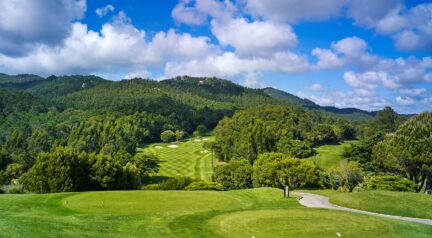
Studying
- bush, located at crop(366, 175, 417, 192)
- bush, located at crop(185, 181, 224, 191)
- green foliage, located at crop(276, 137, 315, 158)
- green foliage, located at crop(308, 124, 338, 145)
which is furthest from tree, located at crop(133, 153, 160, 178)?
green foliage, located at crop(308, 124, 338, 145)

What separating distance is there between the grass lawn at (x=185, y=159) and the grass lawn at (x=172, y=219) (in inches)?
2805

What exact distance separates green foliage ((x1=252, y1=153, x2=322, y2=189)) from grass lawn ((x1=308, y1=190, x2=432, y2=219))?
29.4 metres

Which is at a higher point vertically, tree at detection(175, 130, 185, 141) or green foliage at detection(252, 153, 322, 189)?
tree at detection(175, 130, 185, 141)

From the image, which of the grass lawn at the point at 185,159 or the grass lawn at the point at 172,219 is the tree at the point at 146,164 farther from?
the grass lawn at the point at 172,219

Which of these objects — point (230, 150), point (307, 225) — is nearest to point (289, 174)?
point (307, 225)

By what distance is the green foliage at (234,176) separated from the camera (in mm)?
76812

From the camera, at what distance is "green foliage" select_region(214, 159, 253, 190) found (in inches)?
3024

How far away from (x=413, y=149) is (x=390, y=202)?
2598cm

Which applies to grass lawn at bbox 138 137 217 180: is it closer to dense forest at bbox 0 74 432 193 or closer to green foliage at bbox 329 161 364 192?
dense forest at bbox 0 74 432 193

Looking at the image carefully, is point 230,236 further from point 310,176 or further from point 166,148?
point 166,148

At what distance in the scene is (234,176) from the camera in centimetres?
7794

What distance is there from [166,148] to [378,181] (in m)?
119

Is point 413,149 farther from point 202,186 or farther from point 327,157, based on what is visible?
point 327,157

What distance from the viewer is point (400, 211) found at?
28.6 meters
